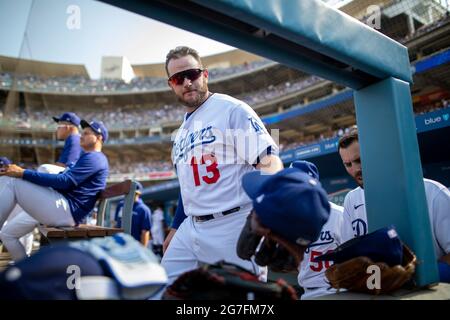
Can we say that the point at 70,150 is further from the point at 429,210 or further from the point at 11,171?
the point at 429,210

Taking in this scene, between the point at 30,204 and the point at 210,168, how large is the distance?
133 cm

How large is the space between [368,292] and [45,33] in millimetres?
8019

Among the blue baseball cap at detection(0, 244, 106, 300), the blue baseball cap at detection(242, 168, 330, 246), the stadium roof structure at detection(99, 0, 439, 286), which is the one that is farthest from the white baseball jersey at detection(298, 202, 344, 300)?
the blue baseball cap at detection(0, 244, 106, 300)

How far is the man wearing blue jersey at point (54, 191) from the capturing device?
1.90m

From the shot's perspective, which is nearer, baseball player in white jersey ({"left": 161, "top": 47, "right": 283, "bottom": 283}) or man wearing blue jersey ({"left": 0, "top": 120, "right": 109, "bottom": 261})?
baseball player in white jersey ({"left": 161, "top": 47, "right": 283, "bottom": 283})

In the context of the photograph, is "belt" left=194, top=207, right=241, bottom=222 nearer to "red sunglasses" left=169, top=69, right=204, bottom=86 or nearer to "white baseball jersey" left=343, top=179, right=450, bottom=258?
"red sunglasses" left=169, top=69, right=204, bottom=86

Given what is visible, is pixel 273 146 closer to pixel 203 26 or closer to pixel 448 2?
pixel 203 26

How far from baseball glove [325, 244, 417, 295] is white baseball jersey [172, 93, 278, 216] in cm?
48

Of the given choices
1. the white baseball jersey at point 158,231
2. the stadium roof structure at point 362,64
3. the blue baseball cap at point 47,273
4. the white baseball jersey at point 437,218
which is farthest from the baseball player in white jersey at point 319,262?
the white baseball jersey at point 158,231

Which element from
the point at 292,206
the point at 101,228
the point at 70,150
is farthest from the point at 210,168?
the point at 70,150

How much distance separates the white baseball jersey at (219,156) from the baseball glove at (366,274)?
0.48 m

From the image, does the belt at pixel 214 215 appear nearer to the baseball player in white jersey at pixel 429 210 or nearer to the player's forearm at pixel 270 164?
the player's forearm at pixel 270 164

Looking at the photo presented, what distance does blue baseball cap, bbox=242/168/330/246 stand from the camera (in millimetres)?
808
